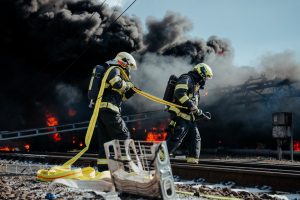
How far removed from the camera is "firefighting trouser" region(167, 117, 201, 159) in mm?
6439

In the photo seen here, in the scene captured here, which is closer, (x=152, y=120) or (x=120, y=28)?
(x=152, y=120)

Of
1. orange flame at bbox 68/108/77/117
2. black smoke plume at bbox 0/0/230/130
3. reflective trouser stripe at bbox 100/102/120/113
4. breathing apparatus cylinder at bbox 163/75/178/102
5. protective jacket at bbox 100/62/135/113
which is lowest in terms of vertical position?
reflective trouser stripe at bbox 100/102/120/113

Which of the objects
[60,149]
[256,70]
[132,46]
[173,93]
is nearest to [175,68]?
[132,46]

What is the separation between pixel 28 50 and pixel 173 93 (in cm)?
1993

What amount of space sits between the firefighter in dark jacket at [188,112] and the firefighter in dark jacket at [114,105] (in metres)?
1.39

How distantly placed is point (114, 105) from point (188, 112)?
1798 mm

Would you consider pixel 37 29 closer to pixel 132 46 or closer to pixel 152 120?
pixel 132 46

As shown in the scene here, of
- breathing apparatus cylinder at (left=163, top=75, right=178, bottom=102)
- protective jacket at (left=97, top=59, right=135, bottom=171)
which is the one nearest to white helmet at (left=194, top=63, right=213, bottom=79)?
breathing apparatus cylinder at (left=163, top=75, right=178, bottom=102)

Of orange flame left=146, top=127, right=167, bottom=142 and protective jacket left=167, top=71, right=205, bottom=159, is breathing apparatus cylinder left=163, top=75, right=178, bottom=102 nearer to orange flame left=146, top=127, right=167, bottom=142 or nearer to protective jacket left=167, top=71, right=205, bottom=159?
protective jacket left=167, top=71, right=205, bottom=159

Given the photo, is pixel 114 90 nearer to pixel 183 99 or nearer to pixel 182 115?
pixel 183 99

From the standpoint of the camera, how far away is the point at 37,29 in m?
23.1

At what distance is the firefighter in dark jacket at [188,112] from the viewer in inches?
254

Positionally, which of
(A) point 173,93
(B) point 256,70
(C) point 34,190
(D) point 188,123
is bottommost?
(C) point 34,190

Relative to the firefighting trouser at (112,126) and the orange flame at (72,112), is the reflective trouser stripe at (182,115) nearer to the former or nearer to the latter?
the firefighting trouser at (112,126)
